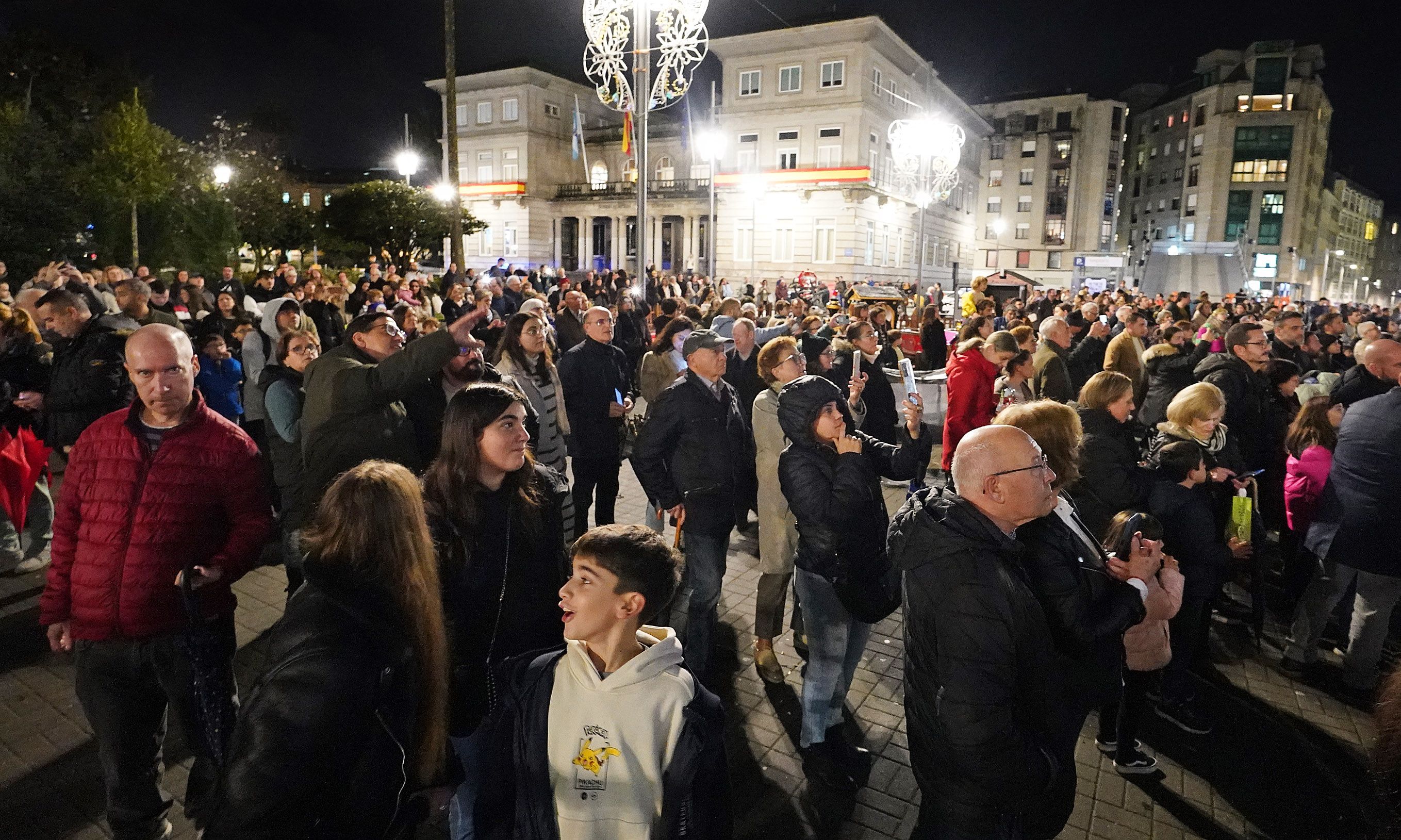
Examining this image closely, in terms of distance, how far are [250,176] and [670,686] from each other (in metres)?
44.7

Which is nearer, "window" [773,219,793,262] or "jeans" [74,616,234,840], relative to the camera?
"jeans" [74,616,234,840]

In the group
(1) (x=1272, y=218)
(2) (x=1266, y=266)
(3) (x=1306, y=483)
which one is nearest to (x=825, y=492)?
(3) (x=1306, y=483)

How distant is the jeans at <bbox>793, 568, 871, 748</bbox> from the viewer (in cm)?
387

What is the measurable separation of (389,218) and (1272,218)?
7237 cm

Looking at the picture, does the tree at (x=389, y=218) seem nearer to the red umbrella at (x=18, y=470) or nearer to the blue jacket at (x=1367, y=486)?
the red umbrella at (x=18, y=470)

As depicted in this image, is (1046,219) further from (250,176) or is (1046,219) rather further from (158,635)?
(158,635)

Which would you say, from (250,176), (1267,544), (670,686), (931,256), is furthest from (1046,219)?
(670,686)

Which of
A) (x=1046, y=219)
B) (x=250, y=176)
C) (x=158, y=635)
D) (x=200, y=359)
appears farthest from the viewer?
(x=1046, y=219)

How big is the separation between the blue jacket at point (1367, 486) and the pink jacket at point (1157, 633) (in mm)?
1778

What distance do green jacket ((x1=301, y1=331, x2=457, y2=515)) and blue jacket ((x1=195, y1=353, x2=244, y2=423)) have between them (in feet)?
14.6

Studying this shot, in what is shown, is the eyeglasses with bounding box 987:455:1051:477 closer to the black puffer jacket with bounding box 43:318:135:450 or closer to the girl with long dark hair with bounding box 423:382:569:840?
the girl with long dark hair with bounding box 423:382:569:840

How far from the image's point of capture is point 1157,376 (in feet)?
23.9

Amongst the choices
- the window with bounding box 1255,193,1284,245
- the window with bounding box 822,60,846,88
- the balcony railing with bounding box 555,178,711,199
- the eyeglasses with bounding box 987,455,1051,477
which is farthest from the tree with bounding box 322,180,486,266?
the window with bounding box 1255,193,1284,245

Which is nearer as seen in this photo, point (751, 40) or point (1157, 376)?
point (1157, 376)
